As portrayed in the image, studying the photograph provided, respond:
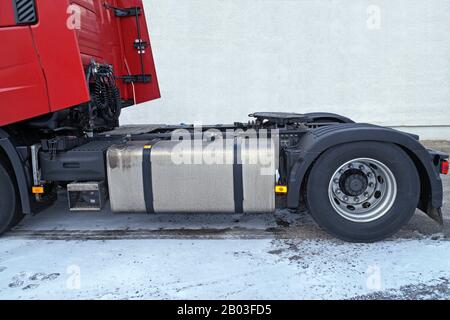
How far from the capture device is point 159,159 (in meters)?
3.73

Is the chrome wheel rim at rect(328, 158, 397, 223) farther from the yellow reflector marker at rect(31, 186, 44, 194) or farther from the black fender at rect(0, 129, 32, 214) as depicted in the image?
the black fender at rect(0, 129, 32, 214)

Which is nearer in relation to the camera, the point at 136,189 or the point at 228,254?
the point at 228,254

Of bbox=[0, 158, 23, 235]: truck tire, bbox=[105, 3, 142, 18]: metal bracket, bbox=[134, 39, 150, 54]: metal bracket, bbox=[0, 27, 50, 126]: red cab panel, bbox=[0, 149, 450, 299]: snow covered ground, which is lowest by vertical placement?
bbox=[0, 149, 450, 299]: snow covered ground

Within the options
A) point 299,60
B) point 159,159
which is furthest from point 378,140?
point 299,60

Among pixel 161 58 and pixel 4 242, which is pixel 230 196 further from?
pixel 161 58

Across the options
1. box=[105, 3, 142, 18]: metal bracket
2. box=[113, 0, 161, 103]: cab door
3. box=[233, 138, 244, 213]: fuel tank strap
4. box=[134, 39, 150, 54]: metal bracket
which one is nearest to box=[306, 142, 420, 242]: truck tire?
box=[233, 138, 244, 213]: fuel tank strap

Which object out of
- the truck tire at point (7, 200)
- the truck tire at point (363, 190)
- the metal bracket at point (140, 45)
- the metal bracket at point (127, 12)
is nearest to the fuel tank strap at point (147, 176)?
the truck tire at point (7, 200)

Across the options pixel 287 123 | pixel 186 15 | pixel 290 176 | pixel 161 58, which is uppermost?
pixel 186 15

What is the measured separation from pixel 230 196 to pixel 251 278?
3.32 feet

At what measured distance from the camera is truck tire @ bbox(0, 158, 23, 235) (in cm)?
380

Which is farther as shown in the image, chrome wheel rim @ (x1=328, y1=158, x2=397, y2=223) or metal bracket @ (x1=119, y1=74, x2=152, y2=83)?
metal bracket @ (x1=119, y1=74, x2=152, y2=83)

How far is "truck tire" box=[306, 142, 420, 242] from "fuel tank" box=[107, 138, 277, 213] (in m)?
0.51

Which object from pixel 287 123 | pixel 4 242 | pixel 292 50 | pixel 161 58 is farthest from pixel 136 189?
pixel 292 50

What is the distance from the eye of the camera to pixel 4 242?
12.5ft
